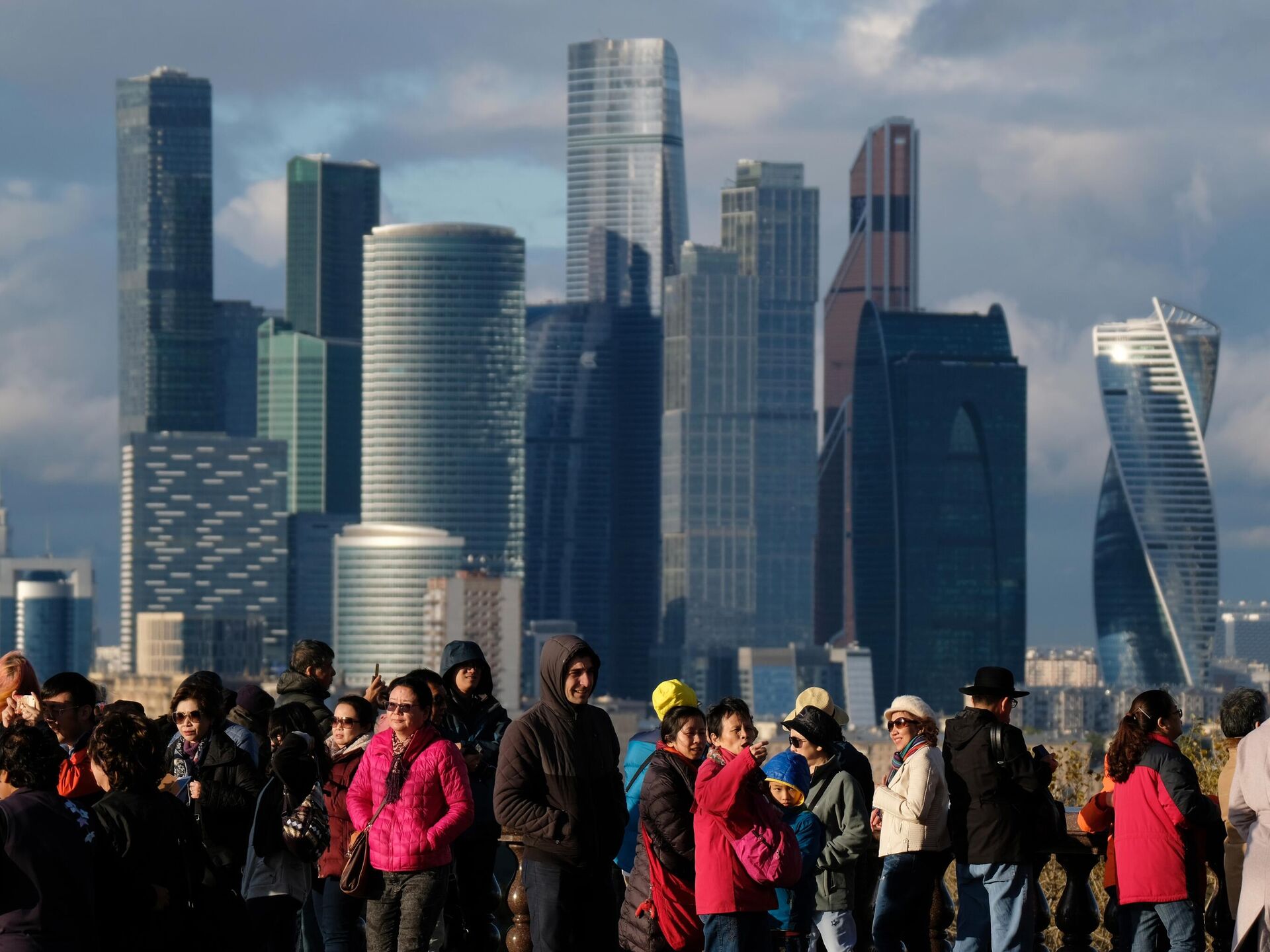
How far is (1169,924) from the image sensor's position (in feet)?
43.8

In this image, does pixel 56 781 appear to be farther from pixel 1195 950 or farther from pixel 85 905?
pixel 1195 950

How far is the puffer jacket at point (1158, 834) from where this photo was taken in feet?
43.5

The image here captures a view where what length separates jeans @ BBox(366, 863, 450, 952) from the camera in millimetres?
12523

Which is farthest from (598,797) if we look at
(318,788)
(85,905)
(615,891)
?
(85,905)

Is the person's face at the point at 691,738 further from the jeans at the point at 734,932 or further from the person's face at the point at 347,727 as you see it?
the person's face at the point at 347,727

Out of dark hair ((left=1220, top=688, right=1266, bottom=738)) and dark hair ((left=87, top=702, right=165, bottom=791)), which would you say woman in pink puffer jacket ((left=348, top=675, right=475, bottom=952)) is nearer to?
dark hair ((left=87, top=702, right=165, bottom=791))

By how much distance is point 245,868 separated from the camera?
13070mm

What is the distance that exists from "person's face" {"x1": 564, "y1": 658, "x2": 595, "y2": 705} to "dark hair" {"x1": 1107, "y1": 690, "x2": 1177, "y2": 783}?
3176mm

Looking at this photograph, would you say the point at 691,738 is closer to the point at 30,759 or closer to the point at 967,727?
the point at 967,727

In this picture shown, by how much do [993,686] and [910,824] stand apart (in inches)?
35.8

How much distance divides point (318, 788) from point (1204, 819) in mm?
4851

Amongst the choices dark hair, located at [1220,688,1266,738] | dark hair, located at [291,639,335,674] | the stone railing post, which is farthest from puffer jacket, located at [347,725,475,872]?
dark hair, located at [1220,688,1266,738]

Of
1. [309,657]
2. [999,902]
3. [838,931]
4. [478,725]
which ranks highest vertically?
[309,657]

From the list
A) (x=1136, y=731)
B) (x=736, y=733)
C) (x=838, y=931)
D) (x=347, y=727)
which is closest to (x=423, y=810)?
(x=347, y=727)
